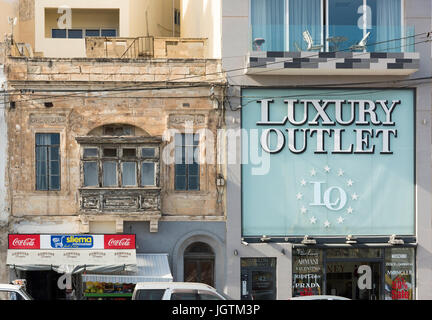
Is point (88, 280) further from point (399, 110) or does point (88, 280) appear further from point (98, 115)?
point (399, 110)

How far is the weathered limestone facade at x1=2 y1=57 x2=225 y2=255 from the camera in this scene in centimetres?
2108

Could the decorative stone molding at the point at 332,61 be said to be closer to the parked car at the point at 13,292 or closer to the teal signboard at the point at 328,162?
the teal signboard at the point at 328,162

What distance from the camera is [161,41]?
77.8 ft

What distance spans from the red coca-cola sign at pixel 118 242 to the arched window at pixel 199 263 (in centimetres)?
194

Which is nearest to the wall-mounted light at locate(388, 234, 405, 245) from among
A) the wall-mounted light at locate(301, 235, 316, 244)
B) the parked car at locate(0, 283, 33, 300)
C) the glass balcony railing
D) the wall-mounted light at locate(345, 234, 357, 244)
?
the wall-mounted light at locate(345, 234, 357, 244)

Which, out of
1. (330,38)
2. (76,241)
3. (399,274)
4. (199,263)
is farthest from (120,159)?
(399,274)

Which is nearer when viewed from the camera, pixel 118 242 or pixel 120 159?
pixel 118 242

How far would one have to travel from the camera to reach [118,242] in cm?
2067

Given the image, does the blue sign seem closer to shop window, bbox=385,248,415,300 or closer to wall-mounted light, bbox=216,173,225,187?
wall-mounted light, bbox=216,173,225,187

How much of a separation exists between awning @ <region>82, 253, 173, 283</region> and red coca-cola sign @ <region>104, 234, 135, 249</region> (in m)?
0.54

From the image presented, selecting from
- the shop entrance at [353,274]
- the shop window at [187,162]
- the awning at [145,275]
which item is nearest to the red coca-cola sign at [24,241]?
the awning at [145,275]

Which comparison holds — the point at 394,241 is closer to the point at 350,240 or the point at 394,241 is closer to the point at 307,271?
the point at 350,240

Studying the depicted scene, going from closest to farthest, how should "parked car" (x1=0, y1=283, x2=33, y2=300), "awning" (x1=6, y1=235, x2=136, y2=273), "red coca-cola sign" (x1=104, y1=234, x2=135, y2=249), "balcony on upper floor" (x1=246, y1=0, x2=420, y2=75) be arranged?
1. "parked car" (x1=0, y1=283, x2=33, y2=300)
2. "awning" (x1=6, y1=235, x2=136, y2=273)
3. "red coca-cola sign" (x1=104, y1=234, x2=135, y2=249)
4. "balcony on upper floor" (x1=246, y1=0, x2=420, y2=75)

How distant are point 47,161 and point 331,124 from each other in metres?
9.35
